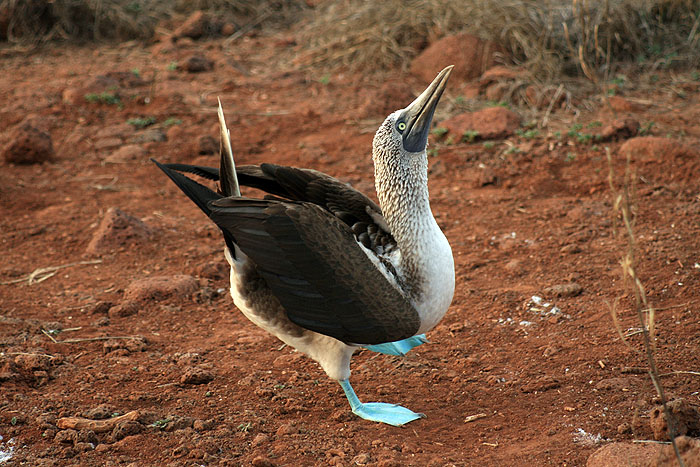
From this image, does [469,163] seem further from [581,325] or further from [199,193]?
[199,193]

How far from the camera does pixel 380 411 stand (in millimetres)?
3453

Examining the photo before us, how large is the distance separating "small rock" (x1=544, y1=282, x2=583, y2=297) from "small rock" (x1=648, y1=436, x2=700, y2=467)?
1.70m

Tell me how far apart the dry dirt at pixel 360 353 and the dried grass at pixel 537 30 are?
22.2 inches

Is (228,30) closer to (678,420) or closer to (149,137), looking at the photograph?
(149,137)

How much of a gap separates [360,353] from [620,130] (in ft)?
10.4

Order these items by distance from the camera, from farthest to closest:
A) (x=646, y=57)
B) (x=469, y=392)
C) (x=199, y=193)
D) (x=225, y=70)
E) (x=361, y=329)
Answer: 1. (x=225, y=70)
2. (x=646, y=57)
3. (x=469, y=392)
4. (x=199, y=193)
5. (x=361, y=329)

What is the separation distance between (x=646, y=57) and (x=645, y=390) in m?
5.37

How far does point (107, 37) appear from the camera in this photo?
10.4 m

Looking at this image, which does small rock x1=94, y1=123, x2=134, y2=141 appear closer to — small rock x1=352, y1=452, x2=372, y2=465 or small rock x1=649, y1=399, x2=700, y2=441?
small rock x1=352, y1=452, x2=372, y2=465

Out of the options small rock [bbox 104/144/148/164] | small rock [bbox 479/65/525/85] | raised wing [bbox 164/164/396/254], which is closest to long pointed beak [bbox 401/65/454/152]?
raised wing [bbox 164/164/396/254]

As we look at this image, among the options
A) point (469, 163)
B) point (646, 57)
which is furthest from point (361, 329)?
point (646, 57)

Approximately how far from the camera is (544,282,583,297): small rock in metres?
4.27

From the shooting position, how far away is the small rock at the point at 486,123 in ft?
21.1

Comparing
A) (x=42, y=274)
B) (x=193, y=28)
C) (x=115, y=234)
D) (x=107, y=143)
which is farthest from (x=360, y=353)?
(x=193, y=28)
